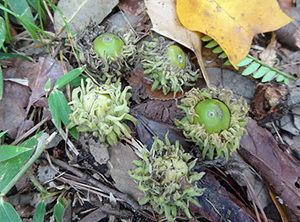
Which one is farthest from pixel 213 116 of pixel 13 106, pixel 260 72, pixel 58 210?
pixel 13 106

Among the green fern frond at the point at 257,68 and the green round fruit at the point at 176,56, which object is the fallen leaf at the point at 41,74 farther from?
the green fern frond at the point at 257,68

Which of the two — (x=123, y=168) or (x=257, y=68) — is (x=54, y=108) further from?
(x=257, y=68)

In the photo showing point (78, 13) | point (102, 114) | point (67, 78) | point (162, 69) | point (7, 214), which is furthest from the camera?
point (78, 13)

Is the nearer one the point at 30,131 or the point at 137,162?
the point at 137,162

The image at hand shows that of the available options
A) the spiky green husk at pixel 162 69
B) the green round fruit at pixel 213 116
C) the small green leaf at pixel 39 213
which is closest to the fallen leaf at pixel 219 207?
the green round fruit at pixel 213 116

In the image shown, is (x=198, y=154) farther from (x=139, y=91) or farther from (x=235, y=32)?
(x=235, y=32)

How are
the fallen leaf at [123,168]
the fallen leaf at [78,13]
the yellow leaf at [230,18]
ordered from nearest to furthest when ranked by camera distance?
the fallen leaf at [123,168] < the yellow leaf at [230,18] < the fallen leaf at [78,13]

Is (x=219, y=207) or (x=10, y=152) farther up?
(x=219, y=207)
